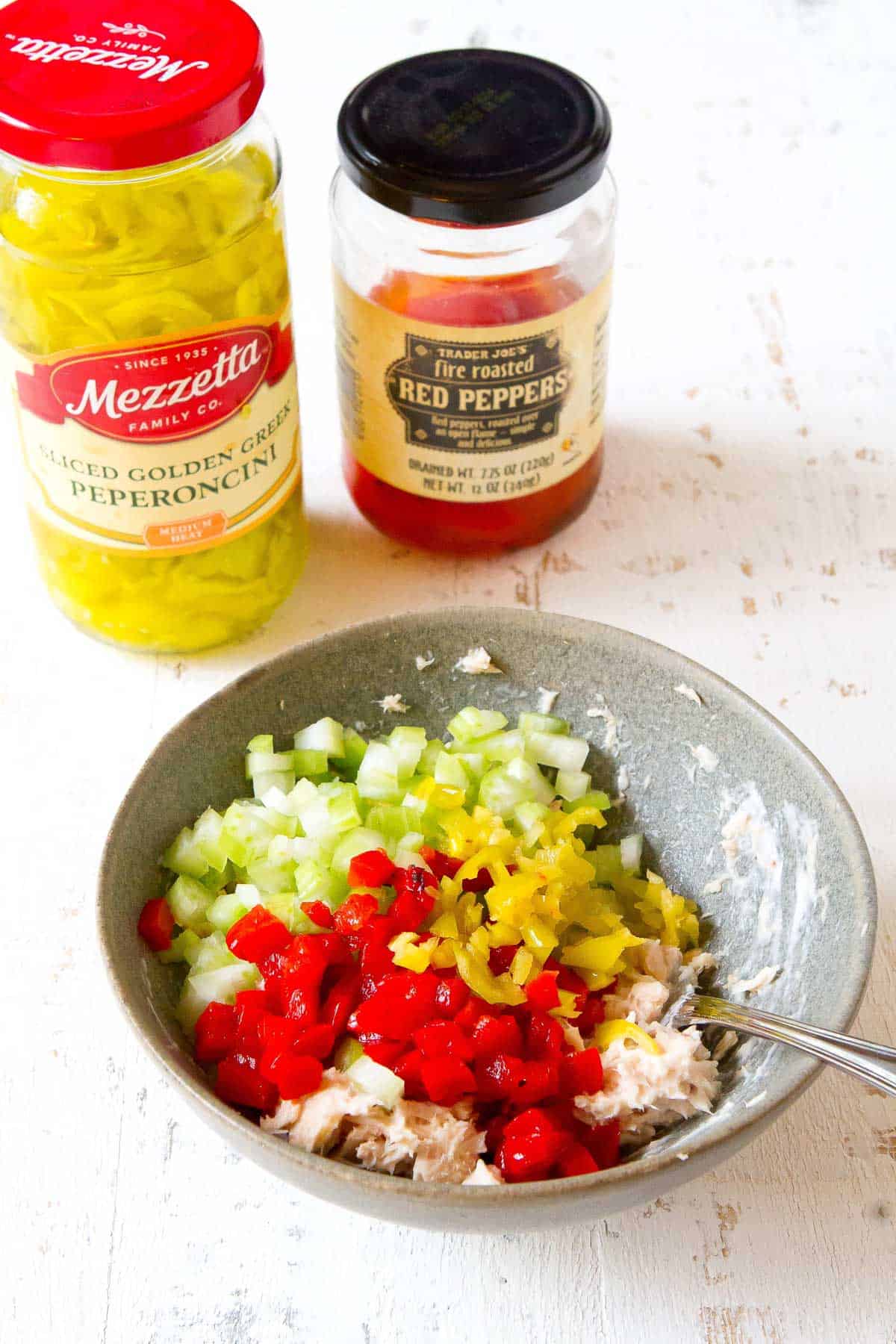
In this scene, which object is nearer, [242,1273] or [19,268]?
[242,1273]

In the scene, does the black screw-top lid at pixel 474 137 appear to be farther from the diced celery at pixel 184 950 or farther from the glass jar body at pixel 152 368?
the diced celery at pixel 184 950

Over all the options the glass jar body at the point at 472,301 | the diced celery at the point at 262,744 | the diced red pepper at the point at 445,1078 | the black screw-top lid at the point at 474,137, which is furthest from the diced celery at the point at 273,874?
the black screw-top lid at the point at 474,137

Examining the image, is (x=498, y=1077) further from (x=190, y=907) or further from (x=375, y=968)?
(x=190, y=907)

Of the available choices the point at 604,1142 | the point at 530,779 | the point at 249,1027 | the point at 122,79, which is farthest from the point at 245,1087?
the point at 122,79

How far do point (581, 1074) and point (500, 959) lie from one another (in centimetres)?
11

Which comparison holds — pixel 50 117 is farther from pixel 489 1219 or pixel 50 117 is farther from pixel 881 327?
pixel 881 327

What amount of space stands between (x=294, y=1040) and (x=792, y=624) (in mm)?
747

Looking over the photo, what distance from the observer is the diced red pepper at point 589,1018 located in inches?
41.5

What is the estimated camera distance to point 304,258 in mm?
1866

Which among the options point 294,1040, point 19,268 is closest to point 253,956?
point 294,1040

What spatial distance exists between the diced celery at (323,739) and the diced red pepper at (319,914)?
18cm

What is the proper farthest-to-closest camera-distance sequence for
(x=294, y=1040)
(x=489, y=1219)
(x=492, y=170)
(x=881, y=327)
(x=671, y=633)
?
(x=881, y=327) < (x=671, y=633) < (x=492, y=170) < (x=294, y=1040) < (x=489, y=1219)

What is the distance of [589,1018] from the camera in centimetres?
106

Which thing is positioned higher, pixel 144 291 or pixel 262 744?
pixel 144 291
